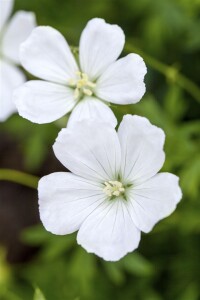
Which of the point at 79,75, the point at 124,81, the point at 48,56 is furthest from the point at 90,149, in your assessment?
the point at 48,56

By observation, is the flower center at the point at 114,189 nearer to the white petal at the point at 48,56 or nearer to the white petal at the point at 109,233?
the white petal at the point at 109,233

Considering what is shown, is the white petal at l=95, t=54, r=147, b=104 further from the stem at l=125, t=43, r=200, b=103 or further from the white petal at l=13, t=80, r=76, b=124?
the stem at l=125, t=43, r=200, b=103

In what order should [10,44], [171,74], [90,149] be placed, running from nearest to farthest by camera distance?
[90,149] → [171,74] → [10,44]

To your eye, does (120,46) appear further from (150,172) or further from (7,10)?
(7,10)

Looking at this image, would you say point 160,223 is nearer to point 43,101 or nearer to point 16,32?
point 43,101

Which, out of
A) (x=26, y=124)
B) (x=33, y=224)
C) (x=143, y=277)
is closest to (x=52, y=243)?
(x=143, y=277)

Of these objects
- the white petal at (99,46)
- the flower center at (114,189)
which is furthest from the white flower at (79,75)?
the flower center at (114,189)
